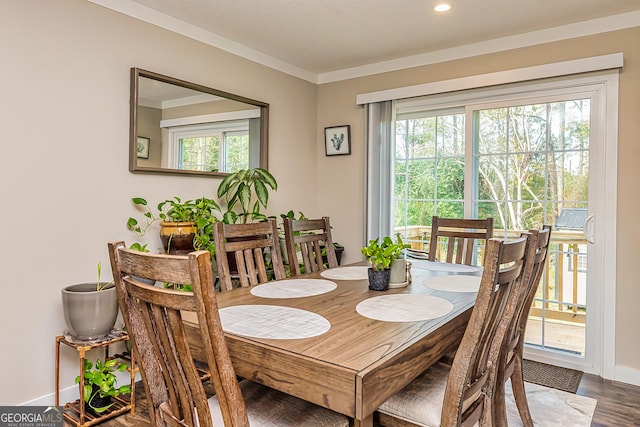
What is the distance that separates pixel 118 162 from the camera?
2.68 meters

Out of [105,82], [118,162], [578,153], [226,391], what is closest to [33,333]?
[118,162]

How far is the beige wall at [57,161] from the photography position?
7.29ft

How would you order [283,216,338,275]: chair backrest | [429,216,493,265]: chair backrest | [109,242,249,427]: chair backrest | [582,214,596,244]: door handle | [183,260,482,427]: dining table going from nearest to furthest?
[109,242,249,427]: chair backrest, [183,260,482,427]: dining table, [283,216,338,275]: chair backrest, [429,216,493,265]: chair backrest, [582,214,596,244]: door handle

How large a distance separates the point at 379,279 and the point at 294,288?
405 mm

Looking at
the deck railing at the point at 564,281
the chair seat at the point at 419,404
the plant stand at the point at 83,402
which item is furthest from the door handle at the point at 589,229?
the plant stand at the point at 83,402

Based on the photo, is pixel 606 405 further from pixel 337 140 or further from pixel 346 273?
pixel 337 140

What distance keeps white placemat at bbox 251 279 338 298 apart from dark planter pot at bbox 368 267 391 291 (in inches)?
7.6

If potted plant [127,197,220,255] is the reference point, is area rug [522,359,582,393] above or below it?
below

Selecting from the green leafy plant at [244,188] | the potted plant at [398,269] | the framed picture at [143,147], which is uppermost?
the framed picture at [143,147]

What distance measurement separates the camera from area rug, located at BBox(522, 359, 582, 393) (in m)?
Answer: 2.77

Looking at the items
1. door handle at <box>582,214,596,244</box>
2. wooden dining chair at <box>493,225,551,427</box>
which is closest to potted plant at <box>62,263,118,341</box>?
wooden dining chair at <box>493,225,551,427</box>

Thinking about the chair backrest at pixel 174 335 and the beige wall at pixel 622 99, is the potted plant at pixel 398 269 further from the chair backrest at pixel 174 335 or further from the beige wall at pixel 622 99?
the beige wall at pixel 622 99

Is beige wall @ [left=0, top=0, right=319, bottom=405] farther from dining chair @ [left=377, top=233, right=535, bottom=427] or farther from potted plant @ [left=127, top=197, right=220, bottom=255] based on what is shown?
dining chair @ [left=377, top=233, right=535, bottom=427]

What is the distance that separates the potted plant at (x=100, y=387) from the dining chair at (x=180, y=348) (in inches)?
46.8
